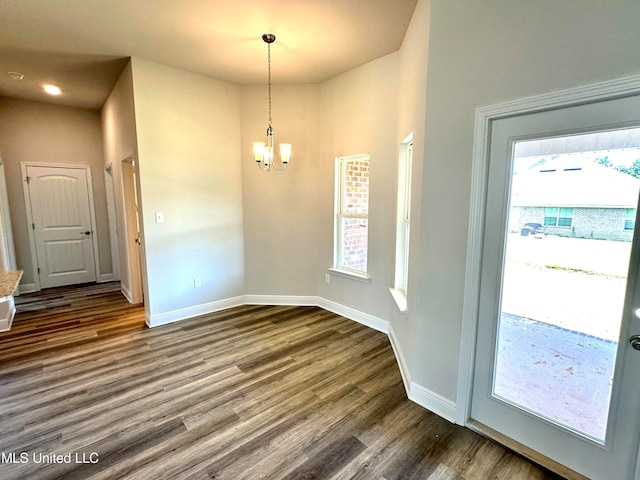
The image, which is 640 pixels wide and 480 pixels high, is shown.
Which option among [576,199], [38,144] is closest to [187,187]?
[38,144]

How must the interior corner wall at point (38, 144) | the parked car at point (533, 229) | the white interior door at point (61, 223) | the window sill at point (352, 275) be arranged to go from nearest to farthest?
1. the parked car at point (533, 229)
2. the window sill at point (352, 275)
3. the interior corner wall at point (38, 144)
4. the white interior door at point (61, 223)

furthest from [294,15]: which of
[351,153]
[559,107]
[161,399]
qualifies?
[161,399]

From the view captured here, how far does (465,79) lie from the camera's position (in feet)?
5.78

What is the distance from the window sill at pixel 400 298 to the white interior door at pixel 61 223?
5.46 m

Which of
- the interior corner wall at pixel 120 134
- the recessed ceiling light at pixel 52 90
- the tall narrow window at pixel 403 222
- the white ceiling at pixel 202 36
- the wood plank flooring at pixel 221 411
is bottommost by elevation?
the wood plank flooring at pixel 221 411

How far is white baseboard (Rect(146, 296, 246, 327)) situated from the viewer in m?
3.50

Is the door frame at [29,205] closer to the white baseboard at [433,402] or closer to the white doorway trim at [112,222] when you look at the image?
the white doorway trim at [112,222]

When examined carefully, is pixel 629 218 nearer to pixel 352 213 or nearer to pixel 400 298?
pixel 400 298

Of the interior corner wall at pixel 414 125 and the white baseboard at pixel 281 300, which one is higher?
the interior corner wall at pixel 414 125

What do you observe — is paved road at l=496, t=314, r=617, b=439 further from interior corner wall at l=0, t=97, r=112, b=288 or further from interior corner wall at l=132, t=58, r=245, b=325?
interior corner wall at l=0, t=97, r=112, b=288

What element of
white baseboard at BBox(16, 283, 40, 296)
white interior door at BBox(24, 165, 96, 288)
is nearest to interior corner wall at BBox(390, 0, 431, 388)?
white interior door at BBox(24, 165, 96, 288)

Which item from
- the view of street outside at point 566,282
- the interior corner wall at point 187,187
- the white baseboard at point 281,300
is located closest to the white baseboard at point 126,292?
the interior corner wall at point 187,187

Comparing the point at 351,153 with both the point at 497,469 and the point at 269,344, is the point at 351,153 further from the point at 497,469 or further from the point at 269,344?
the point at 497,469

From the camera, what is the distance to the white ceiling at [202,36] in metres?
2.30
